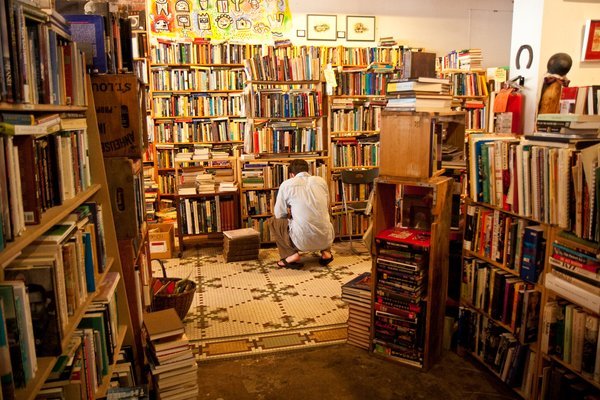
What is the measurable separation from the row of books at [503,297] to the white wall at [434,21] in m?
5.41

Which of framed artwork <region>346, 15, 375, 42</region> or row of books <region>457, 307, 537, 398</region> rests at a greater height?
framed artwork <region>346, 15, 375, 42</region>

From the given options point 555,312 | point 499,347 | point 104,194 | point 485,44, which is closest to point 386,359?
point 499,347

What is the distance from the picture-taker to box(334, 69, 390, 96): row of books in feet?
20.7

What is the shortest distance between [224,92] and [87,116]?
15.8 ft

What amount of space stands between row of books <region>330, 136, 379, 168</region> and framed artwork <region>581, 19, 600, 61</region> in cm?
244

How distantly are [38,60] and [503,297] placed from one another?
260 cm

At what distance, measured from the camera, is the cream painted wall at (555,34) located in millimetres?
4742

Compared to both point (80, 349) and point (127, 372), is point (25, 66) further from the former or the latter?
point (127, 372)

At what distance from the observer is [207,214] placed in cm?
577

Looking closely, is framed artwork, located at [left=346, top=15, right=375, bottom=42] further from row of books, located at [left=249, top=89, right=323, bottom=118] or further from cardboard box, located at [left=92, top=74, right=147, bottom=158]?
cardboard box, located at [left=92, top=74, right=147, bottom=158]

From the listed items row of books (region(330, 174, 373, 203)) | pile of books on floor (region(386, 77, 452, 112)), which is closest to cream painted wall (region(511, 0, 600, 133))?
row of books (region(330, 174, 373, 203))

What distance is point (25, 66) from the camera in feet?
4.68

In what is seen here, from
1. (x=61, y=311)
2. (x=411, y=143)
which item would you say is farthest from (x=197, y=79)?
(x=61, y=311)

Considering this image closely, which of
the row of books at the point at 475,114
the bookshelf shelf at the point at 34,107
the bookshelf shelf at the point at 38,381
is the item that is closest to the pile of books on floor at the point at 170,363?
the bookshelf shelf at the point at 38,381
